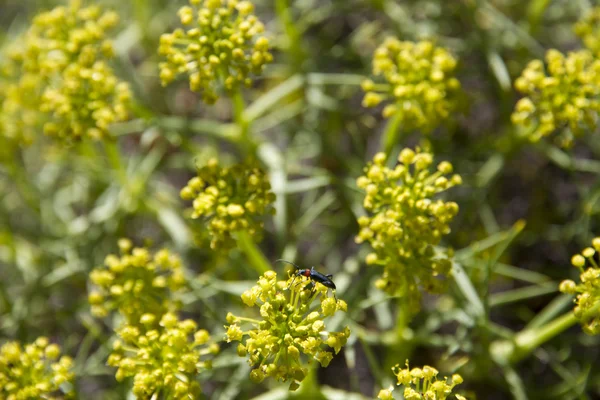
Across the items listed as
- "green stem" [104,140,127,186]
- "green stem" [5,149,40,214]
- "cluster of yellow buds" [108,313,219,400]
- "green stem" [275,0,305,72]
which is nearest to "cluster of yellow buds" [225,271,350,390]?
"cluster of yellow buds" [108,313,219,400]

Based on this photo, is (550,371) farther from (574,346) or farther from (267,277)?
(267,277)

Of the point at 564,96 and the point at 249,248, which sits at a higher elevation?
the point at 564,96

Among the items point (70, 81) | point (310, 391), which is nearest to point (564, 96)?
point (310, 391)

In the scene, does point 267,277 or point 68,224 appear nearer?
point 267,277

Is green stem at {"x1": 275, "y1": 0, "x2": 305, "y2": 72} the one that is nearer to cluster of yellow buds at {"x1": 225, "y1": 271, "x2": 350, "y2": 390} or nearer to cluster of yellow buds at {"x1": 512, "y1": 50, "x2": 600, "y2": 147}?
cluster of yellow buds at {"x1": 512, "y1": 50, "x2": 600, "y2": 147}

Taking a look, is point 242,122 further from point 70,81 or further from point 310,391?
point 310,391

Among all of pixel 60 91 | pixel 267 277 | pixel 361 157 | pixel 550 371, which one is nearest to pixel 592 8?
pixel 361 157
